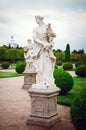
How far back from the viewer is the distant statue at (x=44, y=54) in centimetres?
845

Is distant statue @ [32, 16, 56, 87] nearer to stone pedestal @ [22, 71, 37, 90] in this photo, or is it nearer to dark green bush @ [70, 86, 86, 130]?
dark green bush @ [70, 86, 86, 130]

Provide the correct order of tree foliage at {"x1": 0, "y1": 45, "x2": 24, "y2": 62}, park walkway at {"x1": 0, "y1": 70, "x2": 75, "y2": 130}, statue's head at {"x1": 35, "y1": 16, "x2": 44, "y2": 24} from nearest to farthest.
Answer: park walkway at {"x1": 0, "y1": 70, "x2": 75, "y2": 130} → statue's head at {"x1": 35, "y1": 16, "x2": 44, "y2": 24} → tree foliage at {"x1": 0, "y1": 45, "x2": 24, "y2": 62}

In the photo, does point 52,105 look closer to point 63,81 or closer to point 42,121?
point 42,121

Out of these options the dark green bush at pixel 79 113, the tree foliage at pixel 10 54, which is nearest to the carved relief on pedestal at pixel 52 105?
the dark green bush at pixel 79 113

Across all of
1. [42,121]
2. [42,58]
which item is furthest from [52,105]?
[42,58]

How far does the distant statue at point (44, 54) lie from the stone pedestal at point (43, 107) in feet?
0.92

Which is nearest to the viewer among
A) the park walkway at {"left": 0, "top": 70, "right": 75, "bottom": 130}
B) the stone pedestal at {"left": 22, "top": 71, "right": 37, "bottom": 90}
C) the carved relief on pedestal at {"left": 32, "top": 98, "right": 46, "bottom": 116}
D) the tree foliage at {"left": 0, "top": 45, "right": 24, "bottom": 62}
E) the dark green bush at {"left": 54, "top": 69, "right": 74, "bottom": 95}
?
the park walkway at {"left": 0, "top": 70, "right": 75, "bottom": 130}

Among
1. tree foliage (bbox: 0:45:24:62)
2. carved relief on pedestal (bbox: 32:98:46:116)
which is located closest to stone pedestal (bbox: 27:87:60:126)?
carved relief on pedestal (bbox: 32:98:46:116)

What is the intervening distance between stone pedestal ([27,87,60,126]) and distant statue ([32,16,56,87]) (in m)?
0.28

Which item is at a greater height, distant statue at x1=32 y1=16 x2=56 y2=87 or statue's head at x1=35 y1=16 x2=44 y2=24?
statue's head at x1=35 y1=16 x2=44 y2=24

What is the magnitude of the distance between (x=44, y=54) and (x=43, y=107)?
1.46m

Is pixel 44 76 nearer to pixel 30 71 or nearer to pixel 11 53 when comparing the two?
pixel 30 71

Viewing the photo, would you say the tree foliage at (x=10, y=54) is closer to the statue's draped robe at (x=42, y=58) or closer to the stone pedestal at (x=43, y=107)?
the statue's draped robe at (x=42, y=58)

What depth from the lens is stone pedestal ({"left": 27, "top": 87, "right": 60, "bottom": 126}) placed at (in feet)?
27.1
